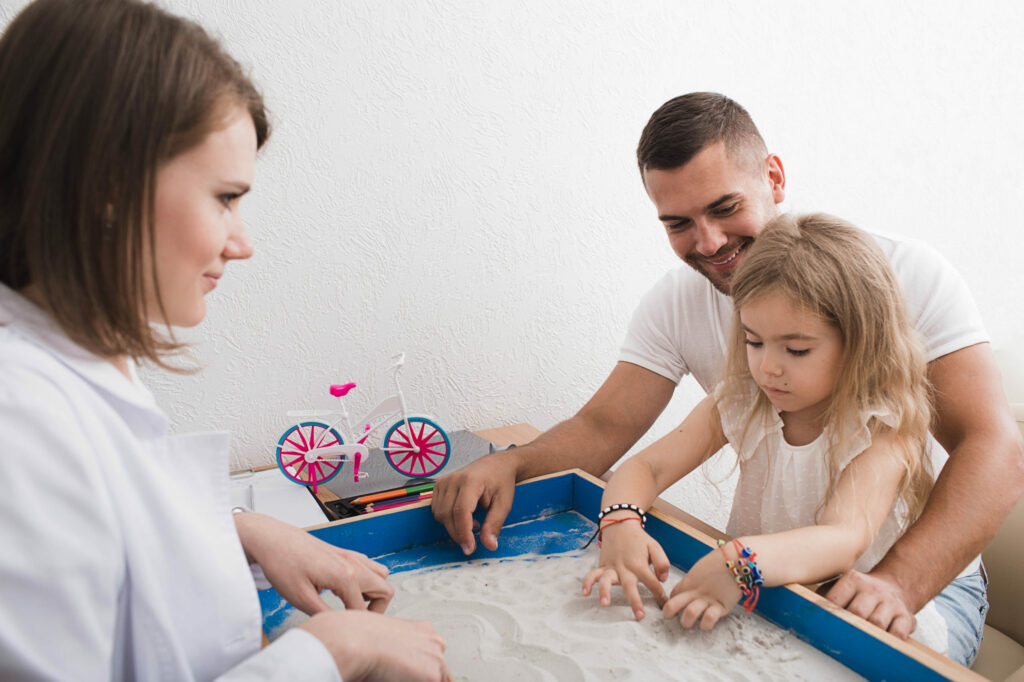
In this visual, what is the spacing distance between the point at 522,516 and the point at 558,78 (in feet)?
3.20

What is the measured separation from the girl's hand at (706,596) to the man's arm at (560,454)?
0.25m

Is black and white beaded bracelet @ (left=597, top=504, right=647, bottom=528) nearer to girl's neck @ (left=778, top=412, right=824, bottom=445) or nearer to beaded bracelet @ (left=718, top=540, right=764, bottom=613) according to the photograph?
beaded bracelet @ (left=718, top=540, right=764, bottom=613)

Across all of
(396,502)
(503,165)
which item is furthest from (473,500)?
(503,165)

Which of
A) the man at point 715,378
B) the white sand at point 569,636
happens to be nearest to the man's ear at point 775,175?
the man at point 715,378

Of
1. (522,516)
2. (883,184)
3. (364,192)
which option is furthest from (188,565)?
(883,184)

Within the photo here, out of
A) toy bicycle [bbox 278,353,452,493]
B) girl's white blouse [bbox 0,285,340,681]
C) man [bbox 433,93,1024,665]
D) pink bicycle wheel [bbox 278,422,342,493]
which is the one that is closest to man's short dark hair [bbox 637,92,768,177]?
man [bbox 433,93,1024,665]

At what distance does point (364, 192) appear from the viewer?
1.30 metres

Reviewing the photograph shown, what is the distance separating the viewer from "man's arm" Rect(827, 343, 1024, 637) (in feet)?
2.42

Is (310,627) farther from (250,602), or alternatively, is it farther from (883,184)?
(883,184)

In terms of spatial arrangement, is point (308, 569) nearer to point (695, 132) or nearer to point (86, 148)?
point (86, 148)

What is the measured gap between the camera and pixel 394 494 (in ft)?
3.62

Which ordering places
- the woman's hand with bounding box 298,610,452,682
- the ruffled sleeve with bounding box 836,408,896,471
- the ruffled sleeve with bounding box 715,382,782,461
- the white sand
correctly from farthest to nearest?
the ruffled sleeve with bounding box 715,382,782,461
the ruffled sleeve with bounding box 836,408,896,471
the white sand
the woman's hand with bounding box 298,610,452,682

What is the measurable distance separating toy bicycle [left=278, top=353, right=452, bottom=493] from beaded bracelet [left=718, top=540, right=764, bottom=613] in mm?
603

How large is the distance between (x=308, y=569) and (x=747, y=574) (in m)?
0.45
